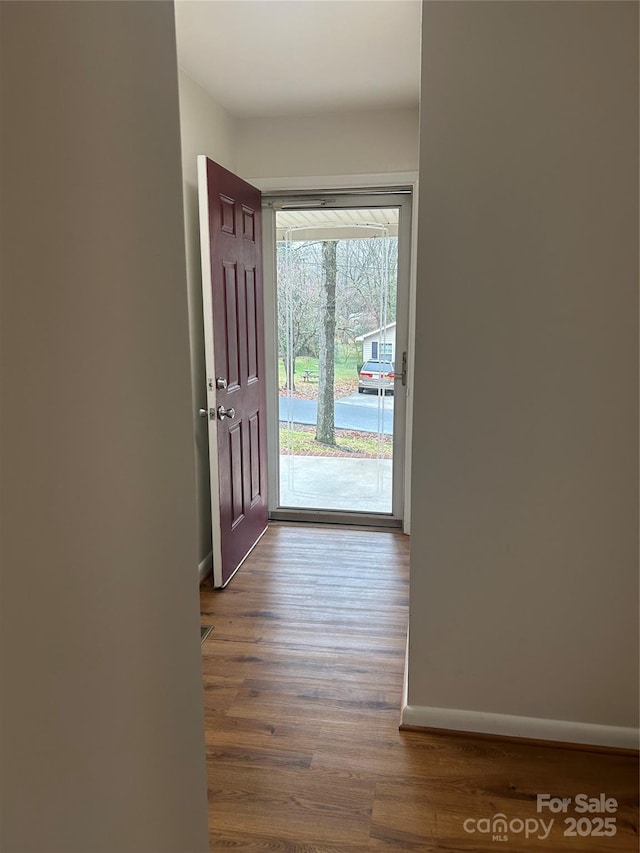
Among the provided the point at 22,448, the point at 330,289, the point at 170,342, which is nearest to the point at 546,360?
the point at 170,342

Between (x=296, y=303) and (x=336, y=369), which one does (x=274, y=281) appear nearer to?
(x=296, y=303)

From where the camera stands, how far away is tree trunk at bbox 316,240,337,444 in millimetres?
3744

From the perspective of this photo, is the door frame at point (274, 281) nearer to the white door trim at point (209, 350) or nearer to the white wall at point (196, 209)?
the white wall at point (196, 209)

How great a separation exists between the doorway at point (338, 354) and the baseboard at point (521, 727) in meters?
1.92

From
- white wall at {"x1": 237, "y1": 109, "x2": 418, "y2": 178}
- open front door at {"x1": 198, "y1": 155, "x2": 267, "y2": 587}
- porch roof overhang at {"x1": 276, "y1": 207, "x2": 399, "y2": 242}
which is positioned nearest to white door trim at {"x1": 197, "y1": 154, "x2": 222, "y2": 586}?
open front door at {"x1": 198, "y1": 155, "x2": 267, "y2": 587}

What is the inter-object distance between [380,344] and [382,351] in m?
0.05

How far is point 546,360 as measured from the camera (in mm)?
1776

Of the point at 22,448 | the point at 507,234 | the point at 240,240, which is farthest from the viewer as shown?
the point at 240,240

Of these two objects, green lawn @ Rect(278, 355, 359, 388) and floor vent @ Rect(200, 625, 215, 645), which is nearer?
floor vent @ Rect(200, 625, 215, 645)

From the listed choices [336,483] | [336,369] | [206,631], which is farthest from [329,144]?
[206,631]

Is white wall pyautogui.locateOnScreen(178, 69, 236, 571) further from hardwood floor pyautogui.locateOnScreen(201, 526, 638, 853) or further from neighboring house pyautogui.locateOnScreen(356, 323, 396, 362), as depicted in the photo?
neighboring house pyautogui.locateOnScreen(356, 323, 396, 362)

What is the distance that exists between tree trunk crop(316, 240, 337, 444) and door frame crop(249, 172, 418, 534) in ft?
0.99

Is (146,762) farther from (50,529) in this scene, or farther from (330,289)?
(330,289)

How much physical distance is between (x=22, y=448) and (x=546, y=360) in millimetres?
1549
